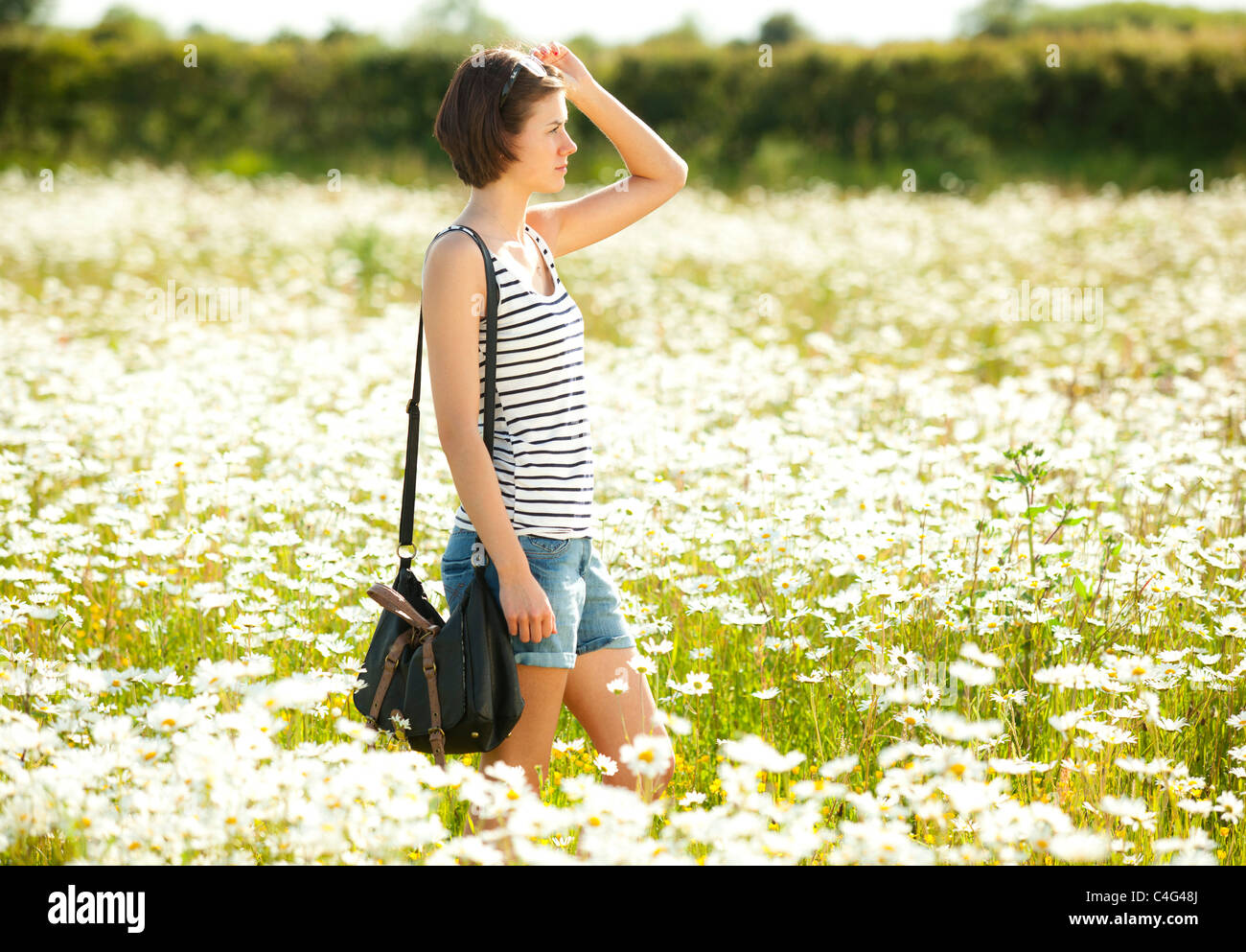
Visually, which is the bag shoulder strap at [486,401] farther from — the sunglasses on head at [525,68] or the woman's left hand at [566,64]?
the woman's left hand at [566,64]

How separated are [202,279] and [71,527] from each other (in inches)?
334

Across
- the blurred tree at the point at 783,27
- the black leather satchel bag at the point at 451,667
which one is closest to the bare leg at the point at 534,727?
the black leather satchel bag at the point at 451,667

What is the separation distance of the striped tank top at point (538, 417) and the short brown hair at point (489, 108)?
0.20m

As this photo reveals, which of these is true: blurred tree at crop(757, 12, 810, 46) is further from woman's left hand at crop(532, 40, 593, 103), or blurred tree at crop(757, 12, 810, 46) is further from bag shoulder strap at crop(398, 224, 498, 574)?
bag shoulder strap at crop(398, 224, 498, 574)

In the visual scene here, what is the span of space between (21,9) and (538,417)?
6791 cm

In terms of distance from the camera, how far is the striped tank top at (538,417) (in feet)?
8.84

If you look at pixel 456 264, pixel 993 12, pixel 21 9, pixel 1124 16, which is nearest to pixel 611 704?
pixel 456 264

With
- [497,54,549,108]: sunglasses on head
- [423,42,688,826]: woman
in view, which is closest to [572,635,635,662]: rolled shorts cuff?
[423,42,688,826]: woman

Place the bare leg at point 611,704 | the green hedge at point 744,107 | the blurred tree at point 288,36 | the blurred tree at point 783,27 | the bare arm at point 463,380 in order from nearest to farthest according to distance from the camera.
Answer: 1. the bare arm at point 463,380
2. the bare leg at point 611,704
3. the green hedge at point 744,107
4. the blurred tree at point 288,36
5. the blurred tree at point 783,27

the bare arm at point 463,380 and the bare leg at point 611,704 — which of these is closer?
the bare arm at point 463,380

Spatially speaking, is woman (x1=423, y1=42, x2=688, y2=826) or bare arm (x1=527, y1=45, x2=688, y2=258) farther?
bare arm (x1=527, y1=45, x2=688, y2=258)

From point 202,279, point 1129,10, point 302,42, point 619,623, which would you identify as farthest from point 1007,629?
point 1129,10

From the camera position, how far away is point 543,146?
2746mm

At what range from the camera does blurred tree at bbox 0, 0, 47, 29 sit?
58062 millimetres
